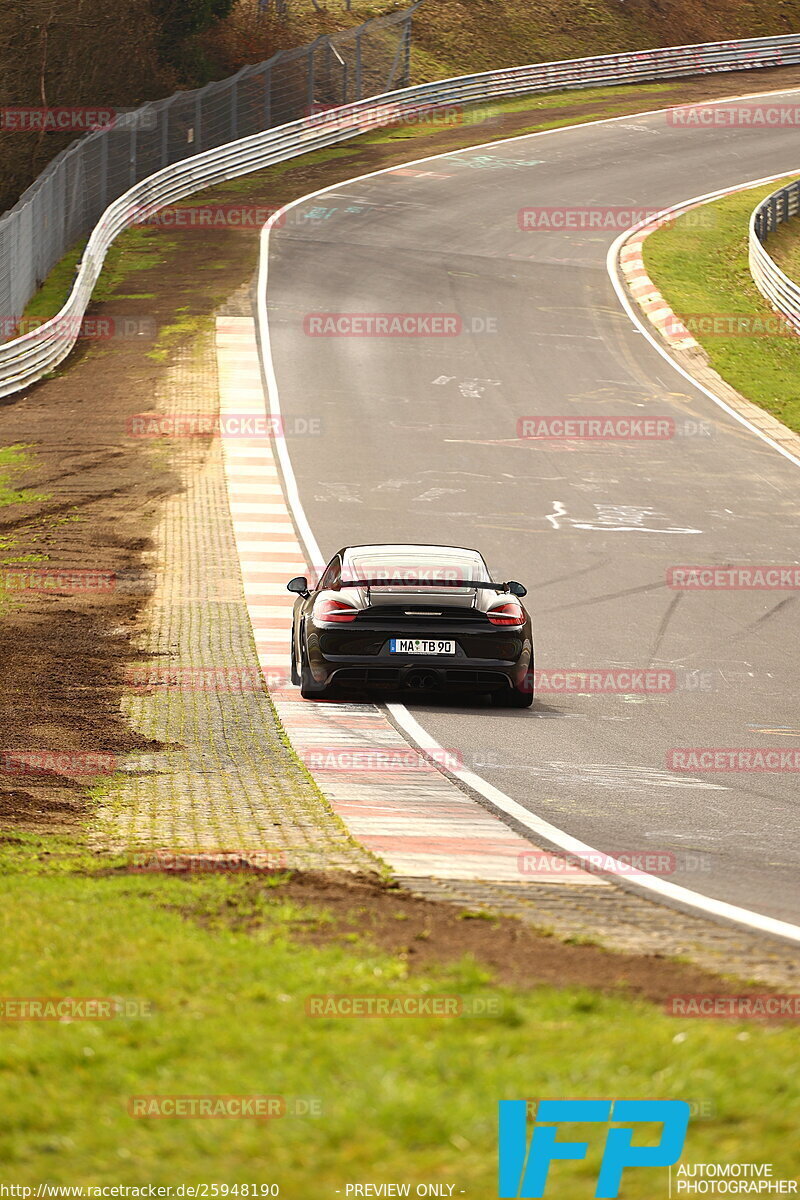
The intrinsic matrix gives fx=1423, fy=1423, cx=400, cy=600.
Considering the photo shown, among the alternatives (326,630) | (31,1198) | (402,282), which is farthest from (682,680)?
(402,282)

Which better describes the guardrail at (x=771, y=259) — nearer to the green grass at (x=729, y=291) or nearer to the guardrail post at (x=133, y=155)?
the green grass at (x=729, y=291)

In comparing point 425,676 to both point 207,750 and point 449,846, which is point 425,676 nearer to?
point 207,750

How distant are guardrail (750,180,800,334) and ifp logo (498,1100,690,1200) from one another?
34038mm

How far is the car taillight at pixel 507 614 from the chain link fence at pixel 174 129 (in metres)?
22.1

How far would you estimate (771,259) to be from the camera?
4159 centimetres

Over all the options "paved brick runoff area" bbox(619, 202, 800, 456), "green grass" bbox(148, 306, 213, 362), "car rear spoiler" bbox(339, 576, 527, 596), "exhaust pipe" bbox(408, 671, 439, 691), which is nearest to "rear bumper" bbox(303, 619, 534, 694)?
"exhaust pipe" bbox(408, 671, 439, 691)

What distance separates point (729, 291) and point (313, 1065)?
36.6m

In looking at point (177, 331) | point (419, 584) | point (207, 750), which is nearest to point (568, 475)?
point (419, 584)

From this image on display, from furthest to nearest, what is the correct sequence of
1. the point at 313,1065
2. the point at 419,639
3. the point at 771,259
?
1. the point at 771,259
2. the point at 419,639
3. the point at 313,1065

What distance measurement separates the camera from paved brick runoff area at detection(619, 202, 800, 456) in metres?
29.6

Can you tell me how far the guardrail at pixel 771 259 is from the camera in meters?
36.4

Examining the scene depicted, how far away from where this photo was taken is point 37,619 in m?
16.5

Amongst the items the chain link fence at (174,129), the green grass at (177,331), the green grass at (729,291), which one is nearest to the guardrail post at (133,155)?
the chain link fence at (174,129)

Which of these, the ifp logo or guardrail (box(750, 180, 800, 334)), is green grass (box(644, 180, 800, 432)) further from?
the ifp logo
